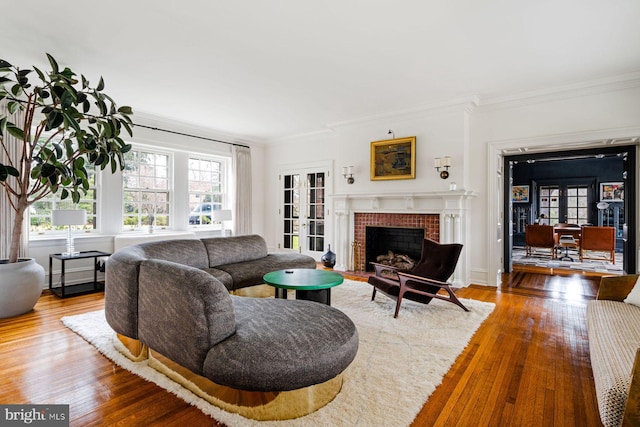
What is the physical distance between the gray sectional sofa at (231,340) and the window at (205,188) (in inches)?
166

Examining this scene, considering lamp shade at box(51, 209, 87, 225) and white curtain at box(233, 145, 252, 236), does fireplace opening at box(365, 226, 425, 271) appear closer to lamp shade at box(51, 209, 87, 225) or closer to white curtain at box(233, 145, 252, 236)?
white curtain at box(233, 145, 252, 236)

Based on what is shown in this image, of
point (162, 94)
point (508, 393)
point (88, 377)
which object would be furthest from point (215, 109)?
point (508, 393)

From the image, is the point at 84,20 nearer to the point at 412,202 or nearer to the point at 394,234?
the point at 412,202

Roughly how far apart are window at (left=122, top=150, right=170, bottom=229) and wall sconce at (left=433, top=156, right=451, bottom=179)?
471cm

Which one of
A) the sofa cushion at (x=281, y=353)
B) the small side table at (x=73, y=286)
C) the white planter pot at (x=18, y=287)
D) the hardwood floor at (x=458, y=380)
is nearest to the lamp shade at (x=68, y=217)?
the small side table at (x=73, y=286)

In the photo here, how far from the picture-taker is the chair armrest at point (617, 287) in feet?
8.61

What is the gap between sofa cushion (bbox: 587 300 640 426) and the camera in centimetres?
139

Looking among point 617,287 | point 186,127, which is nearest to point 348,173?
point 186,127

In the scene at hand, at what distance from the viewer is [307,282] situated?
303 cm

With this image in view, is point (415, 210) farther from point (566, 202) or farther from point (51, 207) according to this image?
point (566, 202)

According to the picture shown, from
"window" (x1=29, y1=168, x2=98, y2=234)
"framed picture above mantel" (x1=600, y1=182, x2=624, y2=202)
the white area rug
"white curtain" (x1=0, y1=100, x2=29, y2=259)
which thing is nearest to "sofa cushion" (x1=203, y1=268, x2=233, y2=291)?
the white area rug

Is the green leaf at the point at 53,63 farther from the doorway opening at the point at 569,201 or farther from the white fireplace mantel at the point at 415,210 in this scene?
the doorway opening at the point at 569,201

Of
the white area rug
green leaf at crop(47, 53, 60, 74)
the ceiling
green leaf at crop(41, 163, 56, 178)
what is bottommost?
the white area rug

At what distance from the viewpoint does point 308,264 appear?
4.41 metres
